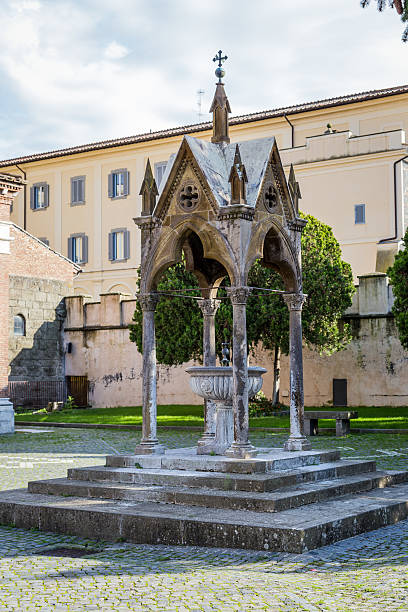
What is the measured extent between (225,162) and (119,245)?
112 ft

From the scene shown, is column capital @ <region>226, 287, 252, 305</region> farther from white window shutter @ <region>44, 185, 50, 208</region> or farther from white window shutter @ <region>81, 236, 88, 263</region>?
white window shutter @ <region>44, 185, 50, 208</region>

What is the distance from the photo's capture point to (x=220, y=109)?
11.7 metres

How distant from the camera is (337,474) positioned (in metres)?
10.6

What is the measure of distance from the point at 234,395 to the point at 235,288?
133 centimetres

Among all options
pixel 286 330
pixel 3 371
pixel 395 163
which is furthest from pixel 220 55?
pixel 395 163

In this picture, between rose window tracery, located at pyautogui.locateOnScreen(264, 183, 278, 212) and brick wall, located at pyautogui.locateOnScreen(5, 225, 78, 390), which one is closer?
rose window tracery, located at pyautogui.locateOnScreen(264, 183, 278, 212)

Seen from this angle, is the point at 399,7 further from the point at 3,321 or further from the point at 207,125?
the point at 207,125

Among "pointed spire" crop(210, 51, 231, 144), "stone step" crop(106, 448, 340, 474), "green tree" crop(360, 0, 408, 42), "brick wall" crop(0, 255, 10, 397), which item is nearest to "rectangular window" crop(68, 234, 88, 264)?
"brick wall" crop(0, 255, 10, 397)

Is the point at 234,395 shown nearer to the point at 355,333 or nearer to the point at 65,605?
the point at 65,605

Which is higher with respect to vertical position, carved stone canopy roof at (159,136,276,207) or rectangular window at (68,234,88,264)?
rectangular window at (68,234,88,264)

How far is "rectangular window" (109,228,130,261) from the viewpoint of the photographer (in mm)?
44875

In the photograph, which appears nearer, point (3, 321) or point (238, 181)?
point (238, 181)

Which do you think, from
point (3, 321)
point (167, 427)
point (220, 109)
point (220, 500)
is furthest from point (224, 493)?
point (3, 321)

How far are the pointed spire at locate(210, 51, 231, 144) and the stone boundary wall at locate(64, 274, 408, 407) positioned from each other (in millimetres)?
18440
